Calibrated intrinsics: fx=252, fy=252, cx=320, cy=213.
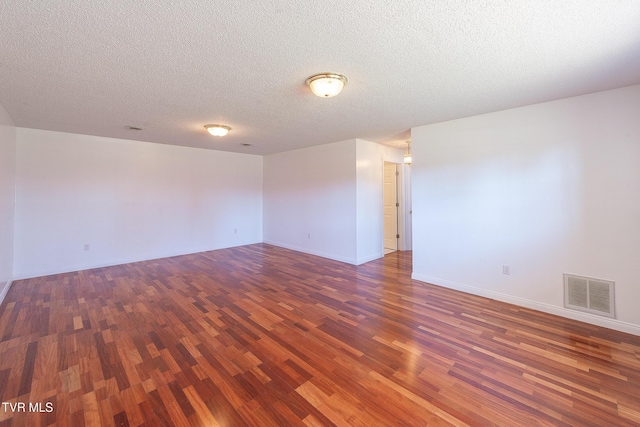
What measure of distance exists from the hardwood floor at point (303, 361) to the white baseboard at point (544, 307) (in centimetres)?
11

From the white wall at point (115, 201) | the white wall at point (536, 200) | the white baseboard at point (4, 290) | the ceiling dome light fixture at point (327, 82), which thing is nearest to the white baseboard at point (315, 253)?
the white wall at point (115, 201)

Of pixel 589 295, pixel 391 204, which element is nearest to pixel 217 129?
pixel 391 204

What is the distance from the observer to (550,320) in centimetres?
279

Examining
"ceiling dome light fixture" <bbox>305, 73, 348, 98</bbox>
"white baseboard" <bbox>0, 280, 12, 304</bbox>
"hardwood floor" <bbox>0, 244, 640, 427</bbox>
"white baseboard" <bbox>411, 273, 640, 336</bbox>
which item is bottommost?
"hardwood floor" <bbox>0, 244, 640, 427</bbox>

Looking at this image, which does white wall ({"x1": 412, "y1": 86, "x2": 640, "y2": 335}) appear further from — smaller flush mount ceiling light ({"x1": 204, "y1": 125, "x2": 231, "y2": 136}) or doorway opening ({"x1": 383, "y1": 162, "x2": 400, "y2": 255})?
smaller flush mount ceiling light ({"x1": 204, "y1": 125, "x2": 231, "y2": 136})

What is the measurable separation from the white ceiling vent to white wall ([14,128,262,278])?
6.59 metres

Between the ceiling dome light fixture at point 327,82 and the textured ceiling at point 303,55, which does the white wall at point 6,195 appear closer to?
the textured ceiling at point 303,55

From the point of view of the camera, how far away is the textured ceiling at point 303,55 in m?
1.52

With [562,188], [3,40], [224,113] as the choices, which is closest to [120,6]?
[3,40]

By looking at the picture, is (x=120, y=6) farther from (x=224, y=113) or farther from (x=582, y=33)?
(x=582, y=33)

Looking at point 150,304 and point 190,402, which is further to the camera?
point 150,304

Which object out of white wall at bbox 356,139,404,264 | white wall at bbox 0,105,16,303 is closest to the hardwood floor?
white wall at bbox 0,105,16,303

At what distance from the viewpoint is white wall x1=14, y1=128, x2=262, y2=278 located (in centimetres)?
432

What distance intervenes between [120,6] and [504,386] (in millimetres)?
3501
